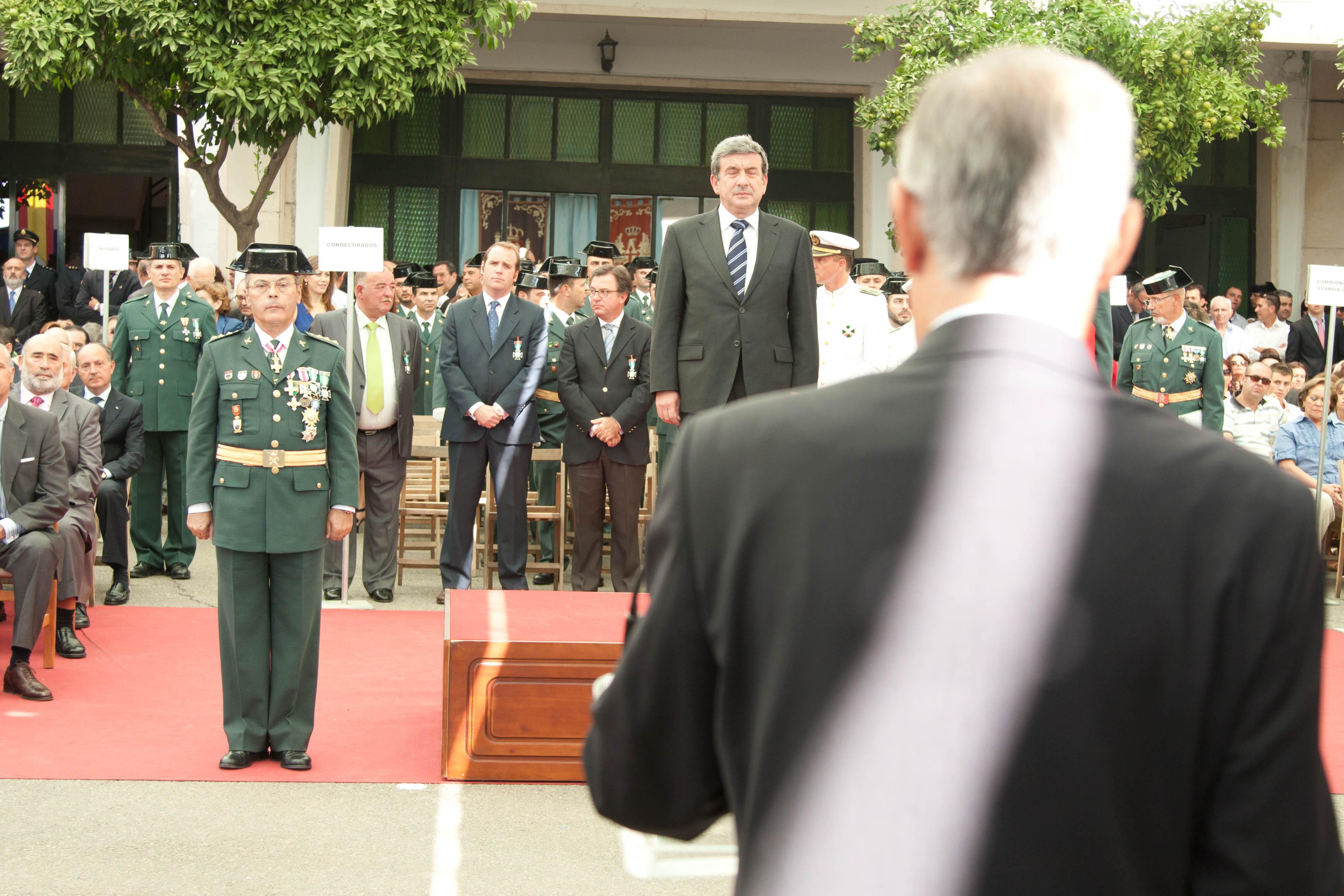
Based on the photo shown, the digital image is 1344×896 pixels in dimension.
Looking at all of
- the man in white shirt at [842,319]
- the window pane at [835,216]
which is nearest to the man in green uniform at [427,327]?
the man in white shirt at [842,319]

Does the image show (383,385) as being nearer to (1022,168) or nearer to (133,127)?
(1022,168)

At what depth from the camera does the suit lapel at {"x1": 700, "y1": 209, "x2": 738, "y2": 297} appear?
19.2 ft

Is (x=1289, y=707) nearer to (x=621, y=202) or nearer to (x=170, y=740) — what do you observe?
(x=170, y=740)

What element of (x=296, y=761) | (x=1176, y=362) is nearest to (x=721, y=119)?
(x=1176, y=362)

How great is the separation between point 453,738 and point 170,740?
1190mm

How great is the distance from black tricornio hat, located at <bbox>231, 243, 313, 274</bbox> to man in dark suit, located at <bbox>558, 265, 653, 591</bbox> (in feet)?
10.1

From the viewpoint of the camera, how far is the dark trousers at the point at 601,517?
8273 mm

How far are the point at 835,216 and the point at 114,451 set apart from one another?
13009 millimetres

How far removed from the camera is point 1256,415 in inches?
403

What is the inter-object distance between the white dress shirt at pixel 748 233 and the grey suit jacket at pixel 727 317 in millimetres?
16

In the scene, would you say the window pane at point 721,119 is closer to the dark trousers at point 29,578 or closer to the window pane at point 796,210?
the window pane at point 796,210

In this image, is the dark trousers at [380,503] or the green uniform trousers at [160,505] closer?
the dark trousers at [380,503]

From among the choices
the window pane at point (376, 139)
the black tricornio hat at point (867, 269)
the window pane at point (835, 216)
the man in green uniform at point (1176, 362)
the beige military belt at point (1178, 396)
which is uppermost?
the window pane at point (376, 139)

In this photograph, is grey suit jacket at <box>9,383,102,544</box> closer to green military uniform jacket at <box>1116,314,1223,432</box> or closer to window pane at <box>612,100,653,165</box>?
green military uniform jacket at <box>1116,314,1223,432</box>
